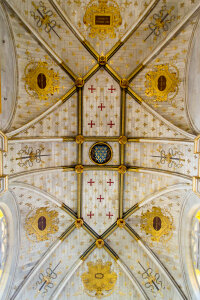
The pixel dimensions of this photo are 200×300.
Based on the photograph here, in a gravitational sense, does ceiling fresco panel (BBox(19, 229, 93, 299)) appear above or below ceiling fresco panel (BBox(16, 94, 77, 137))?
below

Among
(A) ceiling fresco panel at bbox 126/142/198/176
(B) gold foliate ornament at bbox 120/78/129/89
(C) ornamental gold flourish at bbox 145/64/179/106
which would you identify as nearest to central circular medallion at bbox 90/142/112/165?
(A) ceiling fresco panel at bbox 126/142/198/176

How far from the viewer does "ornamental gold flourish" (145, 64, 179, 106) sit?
11.2m

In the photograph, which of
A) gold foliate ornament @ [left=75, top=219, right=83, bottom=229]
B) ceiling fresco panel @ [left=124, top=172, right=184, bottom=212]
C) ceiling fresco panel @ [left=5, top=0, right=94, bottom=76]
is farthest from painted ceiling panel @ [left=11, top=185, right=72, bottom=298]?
ceiling fresco panel @ [left=5, top=0, right=94, bottom=76]

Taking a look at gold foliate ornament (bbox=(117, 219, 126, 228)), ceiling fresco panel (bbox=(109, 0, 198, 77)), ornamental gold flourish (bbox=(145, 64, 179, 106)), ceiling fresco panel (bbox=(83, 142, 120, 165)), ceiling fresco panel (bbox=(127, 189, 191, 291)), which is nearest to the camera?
ceiling fresco panel (bbox=(109, 0, 198, 77))

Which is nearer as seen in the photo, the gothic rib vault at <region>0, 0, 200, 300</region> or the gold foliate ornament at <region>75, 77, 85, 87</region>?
the gothic rib vault at <region>0, 0, 200, 300</region>

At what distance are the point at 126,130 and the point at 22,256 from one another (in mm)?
7399

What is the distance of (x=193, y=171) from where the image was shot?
10.4 meters

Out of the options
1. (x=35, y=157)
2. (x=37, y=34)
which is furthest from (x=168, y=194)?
(x=37, y=34)

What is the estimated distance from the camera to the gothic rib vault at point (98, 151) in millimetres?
10773

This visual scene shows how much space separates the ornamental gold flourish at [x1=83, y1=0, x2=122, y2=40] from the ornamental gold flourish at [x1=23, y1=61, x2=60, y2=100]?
2.49 metres

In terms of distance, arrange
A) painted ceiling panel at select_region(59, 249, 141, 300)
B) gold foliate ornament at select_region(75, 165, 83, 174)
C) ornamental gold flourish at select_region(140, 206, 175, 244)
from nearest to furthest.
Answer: ornamental gold flourish at select_region(140, 206, 175, 244) < gold foliate ornament at select_region(75, 165, 83, 174) < painted ceiling panel at select_region(59, 249, 141, 300)

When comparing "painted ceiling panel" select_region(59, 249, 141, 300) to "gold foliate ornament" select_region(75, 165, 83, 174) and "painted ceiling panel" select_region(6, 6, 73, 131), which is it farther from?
"painted ceiling panel" select_region(6, 6, 73, 131)

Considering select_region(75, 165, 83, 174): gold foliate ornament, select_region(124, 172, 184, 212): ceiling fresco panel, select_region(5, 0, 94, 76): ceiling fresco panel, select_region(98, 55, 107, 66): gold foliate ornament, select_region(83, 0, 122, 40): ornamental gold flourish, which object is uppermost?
select_region(83, 0, 122, 40): ornamental gold flourish

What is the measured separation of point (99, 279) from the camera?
1341 cm
